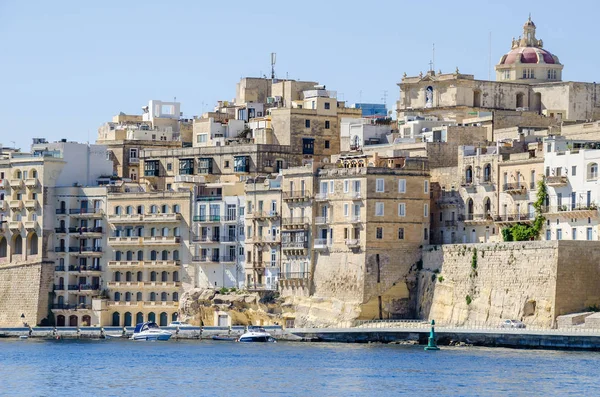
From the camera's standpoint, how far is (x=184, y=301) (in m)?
106

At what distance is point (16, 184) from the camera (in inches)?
4449

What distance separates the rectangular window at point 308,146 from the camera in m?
114

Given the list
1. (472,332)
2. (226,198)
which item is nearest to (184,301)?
(226,198)

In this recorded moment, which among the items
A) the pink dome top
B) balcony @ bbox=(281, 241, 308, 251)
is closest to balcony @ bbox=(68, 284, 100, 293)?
balcony @ bbox=(281, 241, 308, 251)

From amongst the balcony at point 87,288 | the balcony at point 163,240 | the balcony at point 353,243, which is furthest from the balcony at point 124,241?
the balcony at point 353,243

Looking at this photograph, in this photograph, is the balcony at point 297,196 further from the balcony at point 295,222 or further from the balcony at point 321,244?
the balcony at point 321,244

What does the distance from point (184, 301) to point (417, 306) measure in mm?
14699

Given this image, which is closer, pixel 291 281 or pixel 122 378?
pixel 122 378

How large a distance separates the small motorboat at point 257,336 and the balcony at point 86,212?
15366 mm

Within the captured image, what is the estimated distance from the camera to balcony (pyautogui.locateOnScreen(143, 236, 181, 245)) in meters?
108

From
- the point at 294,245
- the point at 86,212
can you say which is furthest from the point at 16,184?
the point at 294,245

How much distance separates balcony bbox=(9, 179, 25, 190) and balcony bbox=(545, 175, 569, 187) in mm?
34228

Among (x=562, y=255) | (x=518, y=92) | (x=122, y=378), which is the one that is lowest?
(x=122, y=378)

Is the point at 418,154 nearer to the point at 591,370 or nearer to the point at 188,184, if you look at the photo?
the point at 188,184
